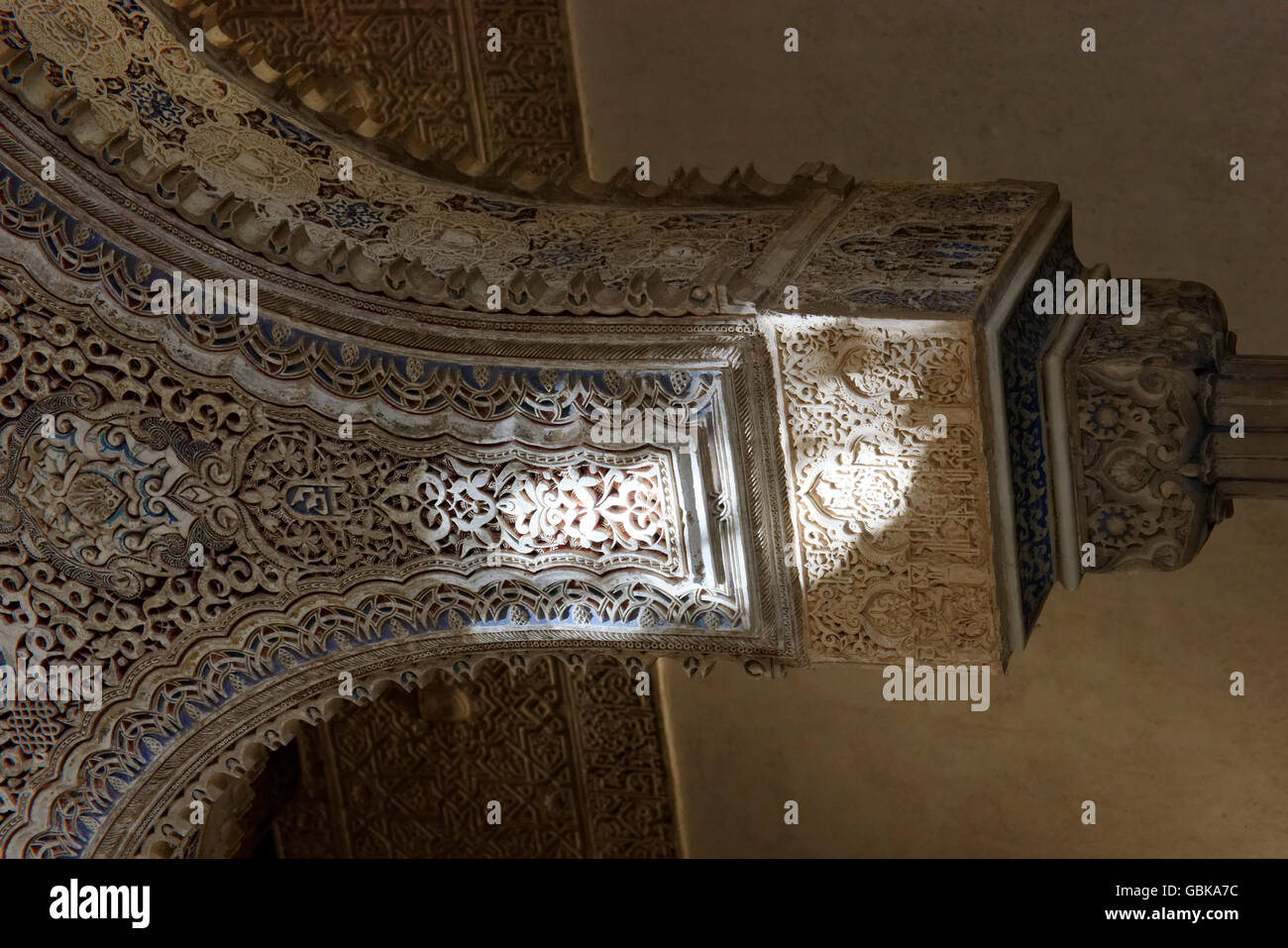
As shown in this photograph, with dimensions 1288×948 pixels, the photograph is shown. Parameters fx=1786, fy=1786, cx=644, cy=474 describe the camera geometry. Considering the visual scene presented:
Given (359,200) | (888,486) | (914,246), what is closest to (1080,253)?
(914,246)

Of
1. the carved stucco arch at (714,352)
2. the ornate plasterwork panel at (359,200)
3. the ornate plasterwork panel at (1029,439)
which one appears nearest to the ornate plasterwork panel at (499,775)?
the carved stucco arch at (714,352)

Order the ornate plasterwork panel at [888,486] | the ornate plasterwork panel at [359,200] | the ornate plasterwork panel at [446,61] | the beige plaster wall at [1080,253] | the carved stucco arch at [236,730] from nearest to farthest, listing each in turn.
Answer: the ornate plasterwork panel at [888,486] → the ornate plasterwork panel at [359,200] → the carved stucco arch at [236,730] → the beige plaster wall at [1080,253] → the ornate plasterwork panel at [446,61]

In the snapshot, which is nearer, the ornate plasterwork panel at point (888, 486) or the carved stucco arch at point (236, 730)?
the ornate plasterwork panel at point (888, 486)

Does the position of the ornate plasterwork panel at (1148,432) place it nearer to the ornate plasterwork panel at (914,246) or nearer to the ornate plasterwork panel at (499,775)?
the ornate plasterwork panel at (914,246)

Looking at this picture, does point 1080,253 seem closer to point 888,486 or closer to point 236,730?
point 888,486

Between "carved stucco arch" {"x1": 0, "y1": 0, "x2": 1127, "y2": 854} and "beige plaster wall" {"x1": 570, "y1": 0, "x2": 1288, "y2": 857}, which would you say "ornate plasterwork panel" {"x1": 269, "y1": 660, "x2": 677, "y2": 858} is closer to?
"beige plaster wall" {"x1": 570, "y1": 0, "x2": 1288, "y2": 857}

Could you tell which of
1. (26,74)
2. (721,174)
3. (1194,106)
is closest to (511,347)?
(26,74)

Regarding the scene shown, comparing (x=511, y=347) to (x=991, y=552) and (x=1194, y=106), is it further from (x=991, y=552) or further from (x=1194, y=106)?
(x=1194, y=106)
